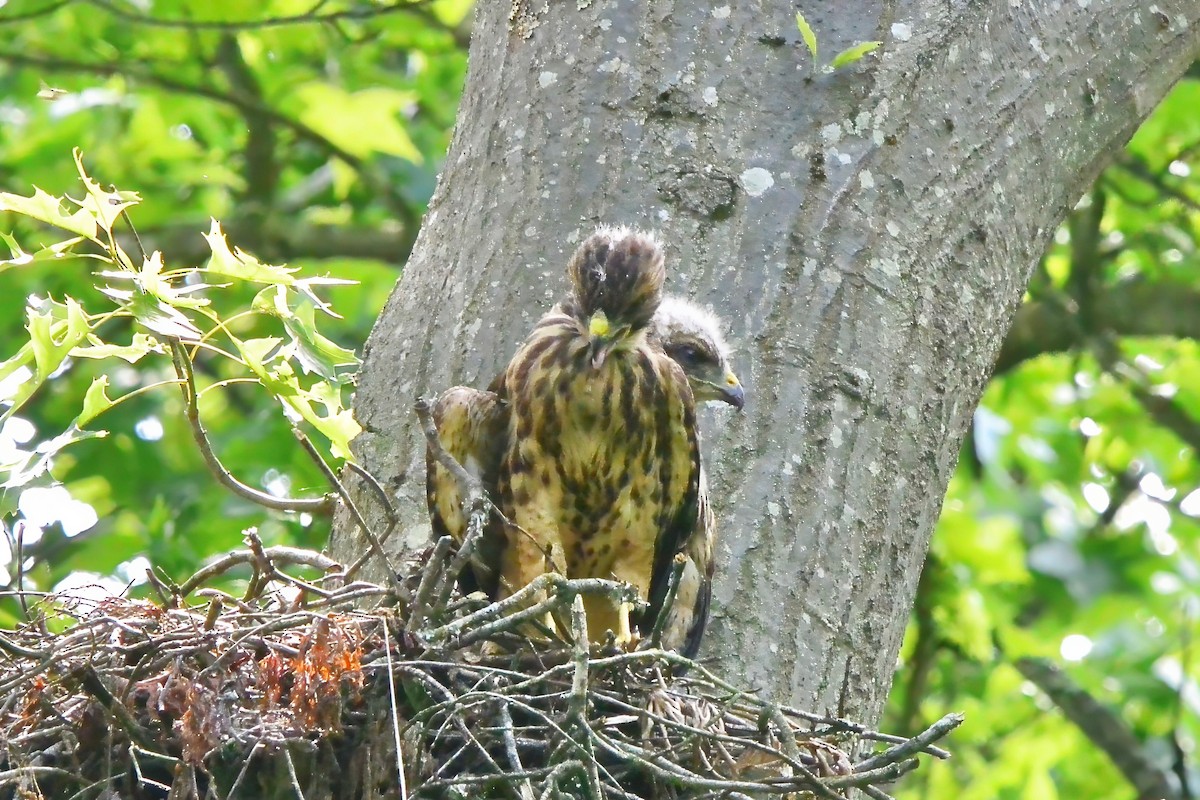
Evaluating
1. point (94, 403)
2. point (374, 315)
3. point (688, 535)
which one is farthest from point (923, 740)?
point (374, 315)

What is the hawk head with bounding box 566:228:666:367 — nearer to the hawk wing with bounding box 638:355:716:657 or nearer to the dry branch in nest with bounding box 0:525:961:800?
the hawk wing with bounding box 638:355:716:657

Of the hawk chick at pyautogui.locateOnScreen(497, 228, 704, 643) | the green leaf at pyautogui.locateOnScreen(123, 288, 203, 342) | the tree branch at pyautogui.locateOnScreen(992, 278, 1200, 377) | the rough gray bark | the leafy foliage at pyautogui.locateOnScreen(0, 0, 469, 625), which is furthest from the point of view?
the tree branch at pyautogui.locateOnScreen(992, 278, 1200, 377)

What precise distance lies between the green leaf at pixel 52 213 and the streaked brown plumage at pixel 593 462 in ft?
3.43

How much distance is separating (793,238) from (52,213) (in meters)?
1.78

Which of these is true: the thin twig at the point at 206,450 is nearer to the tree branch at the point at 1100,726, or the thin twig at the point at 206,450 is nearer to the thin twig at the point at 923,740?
the thin twig at the point at 923,740

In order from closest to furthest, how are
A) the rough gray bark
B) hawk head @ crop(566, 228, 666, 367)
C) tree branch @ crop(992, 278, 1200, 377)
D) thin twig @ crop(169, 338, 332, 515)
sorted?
thin twig @ crop(169, 338, 332, 515) → hawk head @ crop(566, 228, 666, 367) → the rough gray bark → tree branch @ crop(992, 278, 1200, 377)

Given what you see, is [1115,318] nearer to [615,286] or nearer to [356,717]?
[615,286]

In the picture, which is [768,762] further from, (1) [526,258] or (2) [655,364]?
(1) [526,258]

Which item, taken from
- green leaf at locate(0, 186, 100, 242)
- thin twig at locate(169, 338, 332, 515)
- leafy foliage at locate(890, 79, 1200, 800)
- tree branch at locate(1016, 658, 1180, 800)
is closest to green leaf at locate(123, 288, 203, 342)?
thin twig at locate(169, 338, 332, 515)

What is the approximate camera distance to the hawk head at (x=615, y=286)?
3268 millimetres

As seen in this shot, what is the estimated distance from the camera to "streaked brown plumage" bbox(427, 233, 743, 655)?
11.0 feet

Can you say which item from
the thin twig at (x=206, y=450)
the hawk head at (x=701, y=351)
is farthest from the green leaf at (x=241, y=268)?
the hawk head at (x=701, y=351)

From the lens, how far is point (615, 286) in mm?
3268

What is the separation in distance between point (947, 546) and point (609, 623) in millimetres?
3459
